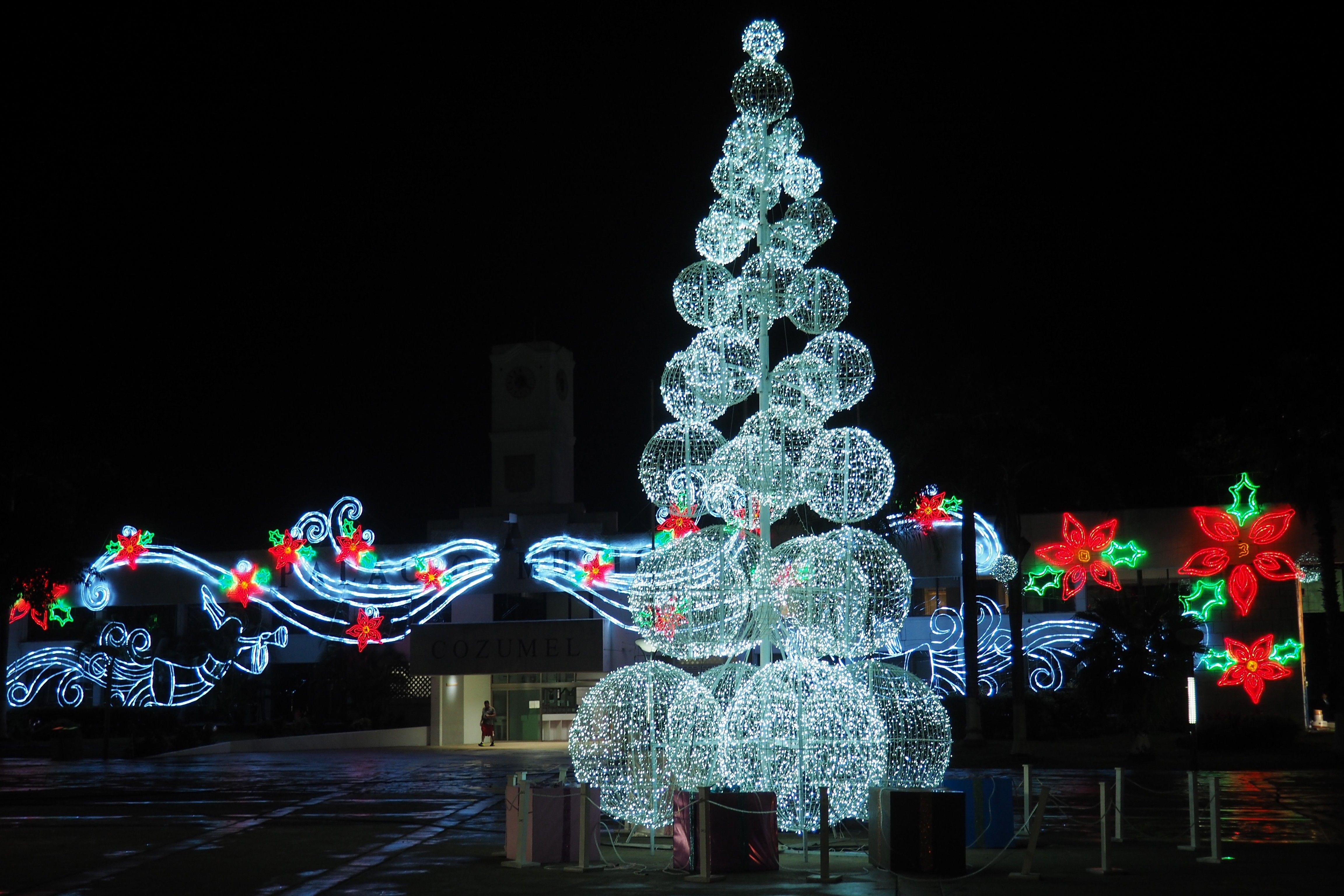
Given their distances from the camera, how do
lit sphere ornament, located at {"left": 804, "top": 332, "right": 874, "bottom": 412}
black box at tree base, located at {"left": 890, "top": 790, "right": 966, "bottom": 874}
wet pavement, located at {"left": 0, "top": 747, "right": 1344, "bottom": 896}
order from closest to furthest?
wet pavement, located at {"left": 0, "top": 747, "right": 1344, "bottom": 896}
black box at tree base, located at {"left": 890, "top": 790, "right": 966, "bottom": 874}
lit sphere ornament, located at {"left": 804, "top": 332, "right": 874, "bottom": 412}

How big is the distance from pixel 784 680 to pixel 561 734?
31907 mm

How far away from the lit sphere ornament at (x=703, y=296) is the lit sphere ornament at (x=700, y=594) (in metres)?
2.26

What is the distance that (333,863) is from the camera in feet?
43.9

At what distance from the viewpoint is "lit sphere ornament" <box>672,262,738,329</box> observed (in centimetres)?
1431

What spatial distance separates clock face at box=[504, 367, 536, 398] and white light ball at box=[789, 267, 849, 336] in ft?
110

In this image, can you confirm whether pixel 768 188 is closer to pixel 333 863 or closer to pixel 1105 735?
pixel 333 863

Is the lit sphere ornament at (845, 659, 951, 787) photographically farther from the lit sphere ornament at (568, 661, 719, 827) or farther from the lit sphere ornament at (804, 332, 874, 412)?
the lit sphere ornament at (804, 332, 874, 412)

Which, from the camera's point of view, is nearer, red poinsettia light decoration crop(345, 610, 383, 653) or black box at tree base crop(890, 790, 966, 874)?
black box at tree base crop(890, 790, 966, 874)

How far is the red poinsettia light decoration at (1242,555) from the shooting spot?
3638cm

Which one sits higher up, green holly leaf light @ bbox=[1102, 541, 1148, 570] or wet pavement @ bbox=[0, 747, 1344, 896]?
green holly leaf light @ bbox=[1102, 541, 1148, 570]

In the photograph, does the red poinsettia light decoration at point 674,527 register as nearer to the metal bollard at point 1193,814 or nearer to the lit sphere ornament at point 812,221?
the lit sphere ornament at point 812,221

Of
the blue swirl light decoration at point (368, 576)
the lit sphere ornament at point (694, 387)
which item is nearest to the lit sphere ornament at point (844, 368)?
the lit sphere ornament at point (694, 387)

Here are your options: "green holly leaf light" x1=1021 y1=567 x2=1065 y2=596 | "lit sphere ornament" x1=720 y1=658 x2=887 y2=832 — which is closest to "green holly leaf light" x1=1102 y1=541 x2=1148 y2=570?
"green holly leaf light" x1=1021 y1=567 x2=1065 y2=596

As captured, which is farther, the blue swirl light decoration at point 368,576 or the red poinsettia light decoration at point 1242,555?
the blue swirl light decoration at point 368,576
